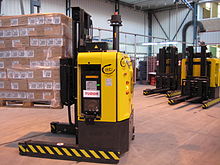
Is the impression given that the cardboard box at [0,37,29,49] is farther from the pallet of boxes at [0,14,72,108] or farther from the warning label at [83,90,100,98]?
the warning label at [83,90,100,98]

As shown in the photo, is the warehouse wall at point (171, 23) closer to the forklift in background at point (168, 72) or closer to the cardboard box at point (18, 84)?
the forklift in background at point (168, 72)

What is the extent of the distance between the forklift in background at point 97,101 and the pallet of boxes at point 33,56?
0.62 feet

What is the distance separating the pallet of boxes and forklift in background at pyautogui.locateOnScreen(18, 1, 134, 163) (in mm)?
190

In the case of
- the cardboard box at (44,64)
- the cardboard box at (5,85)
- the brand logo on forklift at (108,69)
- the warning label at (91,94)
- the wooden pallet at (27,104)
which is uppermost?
the cardboard box at (44,64)

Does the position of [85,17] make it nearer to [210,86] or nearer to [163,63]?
[210,86]

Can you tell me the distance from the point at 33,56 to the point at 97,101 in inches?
53.4

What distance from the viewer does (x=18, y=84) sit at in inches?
156

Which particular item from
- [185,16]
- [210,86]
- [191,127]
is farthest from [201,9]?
[191,127]

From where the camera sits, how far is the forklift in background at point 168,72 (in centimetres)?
1090

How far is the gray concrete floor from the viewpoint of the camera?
3688 mm

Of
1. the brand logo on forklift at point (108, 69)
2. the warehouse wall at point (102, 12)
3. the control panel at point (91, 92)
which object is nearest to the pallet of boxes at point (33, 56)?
the control panel at point (91, 92)

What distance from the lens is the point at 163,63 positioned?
11.1 m

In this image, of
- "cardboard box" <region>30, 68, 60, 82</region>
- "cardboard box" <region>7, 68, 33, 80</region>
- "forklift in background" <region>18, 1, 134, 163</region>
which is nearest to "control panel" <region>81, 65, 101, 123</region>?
"forklift in background" <region>18, 1, 134, 163</region>

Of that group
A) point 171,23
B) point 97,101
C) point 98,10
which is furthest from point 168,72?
point 171,23
